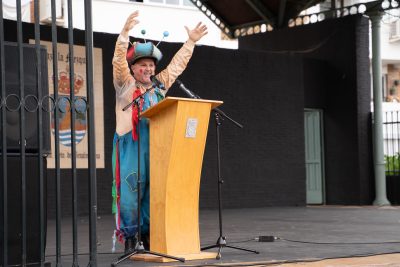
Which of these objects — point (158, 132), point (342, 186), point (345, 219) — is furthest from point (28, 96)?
point (342, 186)

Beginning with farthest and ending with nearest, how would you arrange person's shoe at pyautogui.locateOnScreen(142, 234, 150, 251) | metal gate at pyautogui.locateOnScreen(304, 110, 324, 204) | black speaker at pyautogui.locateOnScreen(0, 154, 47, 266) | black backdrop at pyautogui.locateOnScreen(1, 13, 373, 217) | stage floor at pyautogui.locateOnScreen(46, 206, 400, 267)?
1. metal gate at pyautogui.locateOnScreen(304, 110, 324, 204)
2. black backdrop at pyautogui.locateOnScreen(1, 13, 373, 217)
3. person's shoe at pyautogui.locateOnScreen(142, 234, 150, 251)
4. stage floor at pyautogui.locateOnScreen(46, 206, 400, 267)
5. black speaker at pyautogui.locateOnScreen(0, 154, 47, 266)

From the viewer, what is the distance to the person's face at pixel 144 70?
5773mm

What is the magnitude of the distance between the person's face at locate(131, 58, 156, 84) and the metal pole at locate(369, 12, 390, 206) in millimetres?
10920

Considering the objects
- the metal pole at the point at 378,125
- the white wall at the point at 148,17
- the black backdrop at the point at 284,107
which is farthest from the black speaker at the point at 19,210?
the white wall at the point at 148,17

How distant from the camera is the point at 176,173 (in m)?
5.24

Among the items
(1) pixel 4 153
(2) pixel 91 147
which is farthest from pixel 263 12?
(1) pixel 4 153

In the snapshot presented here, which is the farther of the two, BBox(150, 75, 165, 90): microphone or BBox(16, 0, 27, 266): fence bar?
BBox(150, 75, 165, 90): microphone

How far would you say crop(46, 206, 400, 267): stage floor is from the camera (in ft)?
17.6

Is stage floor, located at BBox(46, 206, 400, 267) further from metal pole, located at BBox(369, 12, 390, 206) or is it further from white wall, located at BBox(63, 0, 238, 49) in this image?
white wall, located at BBox(63, 0, 238, 49)

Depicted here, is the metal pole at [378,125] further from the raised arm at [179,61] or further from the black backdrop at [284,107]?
the raised arm at [179,61]

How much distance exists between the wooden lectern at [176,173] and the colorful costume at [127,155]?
23cm

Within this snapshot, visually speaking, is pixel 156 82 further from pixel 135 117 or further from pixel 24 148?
pixel 24 148

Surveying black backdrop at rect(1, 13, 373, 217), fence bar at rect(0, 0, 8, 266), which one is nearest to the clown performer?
fence bar at rect(0, 0, 8, 266)

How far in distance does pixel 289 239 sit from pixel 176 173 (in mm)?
2516
